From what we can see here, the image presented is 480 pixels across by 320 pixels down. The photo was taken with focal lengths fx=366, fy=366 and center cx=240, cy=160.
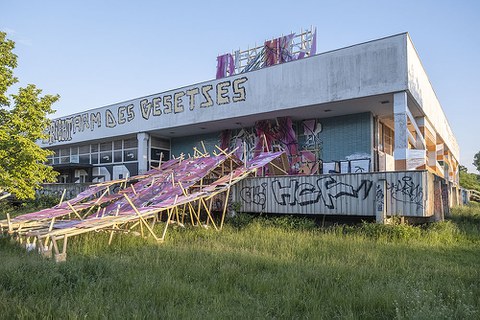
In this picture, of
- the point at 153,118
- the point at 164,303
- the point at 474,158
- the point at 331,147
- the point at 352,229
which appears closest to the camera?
the point at 164,303

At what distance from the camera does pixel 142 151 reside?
887 inches

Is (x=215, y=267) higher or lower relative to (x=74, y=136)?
lower

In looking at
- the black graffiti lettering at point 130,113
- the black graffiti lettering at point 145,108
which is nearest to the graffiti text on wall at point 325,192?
the black graffiti lettering at point 145,108

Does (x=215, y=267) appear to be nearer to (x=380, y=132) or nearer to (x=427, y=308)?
(x=427, y=308)

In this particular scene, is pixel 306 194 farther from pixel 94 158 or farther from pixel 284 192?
pixel 94 158

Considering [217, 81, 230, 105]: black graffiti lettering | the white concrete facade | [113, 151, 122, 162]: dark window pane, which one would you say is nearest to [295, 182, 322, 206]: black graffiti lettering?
the white concrete facade

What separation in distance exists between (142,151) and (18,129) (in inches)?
475

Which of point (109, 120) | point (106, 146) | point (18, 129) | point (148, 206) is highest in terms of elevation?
point (109, 120)

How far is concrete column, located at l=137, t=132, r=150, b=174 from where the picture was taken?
22484 millimetres

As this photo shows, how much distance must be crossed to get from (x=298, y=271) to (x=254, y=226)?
18.4 feet

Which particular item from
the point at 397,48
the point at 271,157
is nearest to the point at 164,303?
the point at 271,157

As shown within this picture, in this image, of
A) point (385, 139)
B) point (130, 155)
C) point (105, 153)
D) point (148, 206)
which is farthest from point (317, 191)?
point (105, 153)

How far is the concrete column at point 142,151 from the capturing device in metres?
22.5

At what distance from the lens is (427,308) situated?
4.19m
